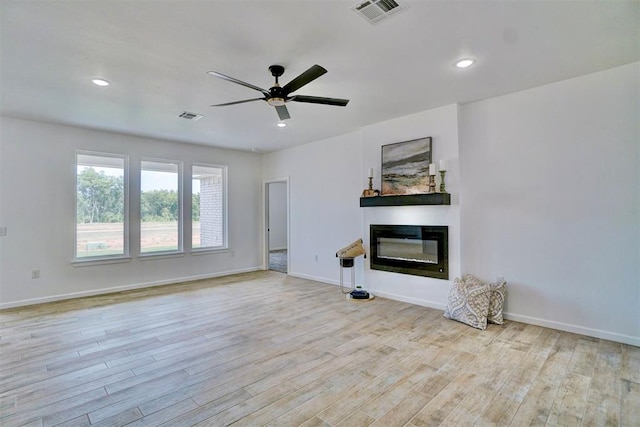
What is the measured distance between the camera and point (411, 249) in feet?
15.2

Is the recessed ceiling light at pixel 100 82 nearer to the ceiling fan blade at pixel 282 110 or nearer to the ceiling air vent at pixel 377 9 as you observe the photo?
the ceiling fan blade at pixel 282 110

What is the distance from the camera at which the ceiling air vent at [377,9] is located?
2170 mm

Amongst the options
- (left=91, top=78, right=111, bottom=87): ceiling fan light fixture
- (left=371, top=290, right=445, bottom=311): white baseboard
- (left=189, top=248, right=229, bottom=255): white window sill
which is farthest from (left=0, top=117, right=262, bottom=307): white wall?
(left=371, top=290, right=445, bottom=311): white baseboard

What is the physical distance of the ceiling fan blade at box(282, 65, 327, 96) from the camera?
8.12 feet

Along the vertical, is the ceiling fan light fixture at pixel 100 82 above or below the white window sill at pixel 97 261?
above

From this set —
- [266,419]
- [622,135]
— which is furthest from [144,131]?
[622,135]

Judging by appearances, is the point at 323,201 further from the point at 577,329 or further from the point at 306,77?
the point at 577,329

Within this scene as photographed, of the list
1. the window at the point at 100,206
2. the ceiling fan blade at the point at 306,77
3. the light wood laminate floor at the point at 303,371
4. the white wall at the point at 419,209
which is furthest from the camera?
the window at the point at 100,206

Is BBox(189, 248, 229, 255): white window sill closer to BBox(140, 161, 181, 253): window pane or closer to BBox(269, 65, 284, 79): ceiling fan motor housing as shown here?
BBox(140, 161, 181, 253): window pane

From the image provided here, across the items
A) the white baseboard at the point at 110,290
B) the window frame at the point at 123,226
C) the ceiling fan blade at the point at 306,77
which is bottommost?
the white baseboard at the point at 110,290

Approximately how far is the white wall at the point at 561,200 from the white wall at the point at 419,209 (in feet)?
0.47

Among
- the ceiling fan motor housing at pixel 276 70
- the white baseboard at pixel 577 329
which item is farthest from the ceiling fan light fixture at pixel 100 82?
the white baseboard at pixel 577 329

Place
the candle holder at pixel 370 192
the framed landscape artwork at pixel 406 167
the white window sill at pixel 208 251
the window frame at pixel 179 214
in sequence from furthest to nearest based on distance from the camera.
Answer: the white window sill at pixel 208 251 → the window frame at pixel 179 214 → the candle holder at pixel 370 192 → the framed landscape artwork at pixel 406 167

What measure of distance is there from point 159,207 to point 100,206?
0.94 metres
